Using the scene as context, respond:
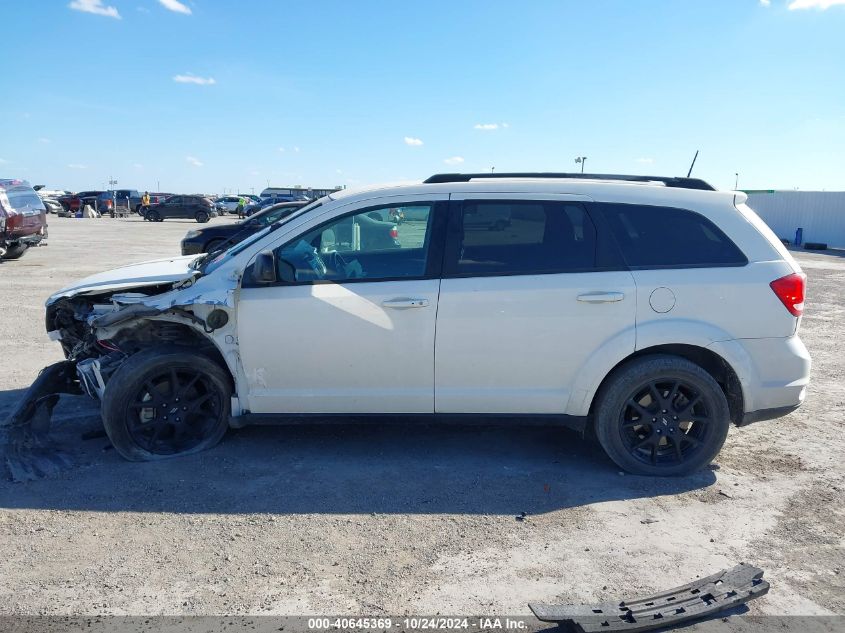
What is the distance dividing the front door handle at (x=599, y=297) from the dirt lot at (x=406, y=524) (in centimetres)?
118

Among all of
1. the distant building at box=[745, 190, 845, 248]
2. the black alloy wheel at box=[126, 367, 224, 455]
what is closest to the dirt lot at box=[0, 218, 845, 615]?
the black alloy wheel at box=[126, 367, 224, 455]

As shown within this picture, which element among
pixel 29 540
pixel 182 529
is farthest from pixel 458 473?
pixel 29 540

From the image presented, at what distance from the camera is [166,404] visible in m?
4.84

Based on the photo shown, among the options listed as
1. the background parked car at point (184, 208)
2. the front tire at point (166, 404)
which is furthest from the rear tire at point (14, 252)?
the background parked car at point (184, 208)

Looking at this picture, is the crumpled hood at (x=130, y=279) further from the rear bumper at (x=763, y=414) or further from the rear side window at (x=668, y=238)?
the rear bumper at (x=763, y=414)

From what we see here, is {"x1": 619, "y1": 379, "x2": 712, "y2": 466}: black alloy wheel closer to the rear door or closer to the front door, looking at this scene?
the rear door

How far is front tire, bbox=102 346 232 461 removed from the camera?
4.73 m

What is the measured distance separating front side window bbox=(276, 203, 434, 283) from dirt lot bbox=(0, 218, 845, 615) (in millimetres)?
1312

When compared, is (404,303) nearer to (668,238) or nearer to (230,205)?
(668,238)

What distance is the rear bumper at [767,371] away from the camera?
4645 millimetres

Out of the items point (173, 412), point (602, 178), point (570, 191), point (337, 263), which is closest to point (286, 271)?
point (337, 263)

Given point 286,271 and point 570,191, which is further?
point 570,191

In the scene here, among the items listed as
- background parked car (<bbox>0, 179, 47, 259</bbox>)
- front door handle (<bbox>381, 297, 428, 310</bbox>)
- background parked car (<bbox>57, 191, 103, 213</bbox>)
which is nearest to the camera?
front door handle (<bbox>381, 297, 428, 310</bbox>)

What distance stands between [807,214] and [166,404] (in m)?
34.6
